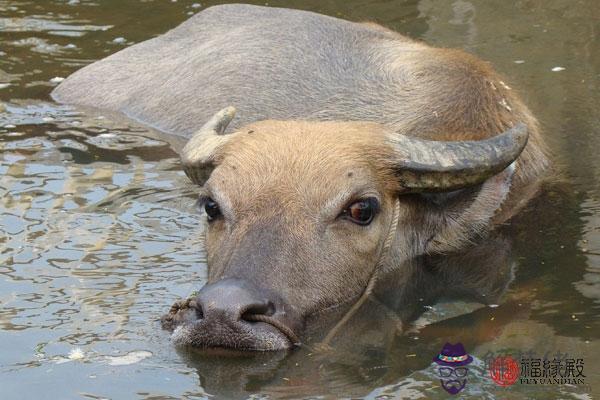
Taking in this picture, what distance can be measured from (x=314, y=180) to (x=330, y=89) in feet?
9.52

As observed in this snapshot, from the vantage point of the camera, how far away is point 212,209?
6.99m

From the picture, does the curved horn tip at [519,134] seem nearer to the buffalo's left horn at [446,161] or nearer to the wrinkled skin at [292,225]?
the buffalo's left horn at [446,161]

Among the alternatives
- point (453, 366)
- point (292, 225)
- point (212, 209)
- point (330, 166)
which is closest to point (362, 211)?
point (330, 166)

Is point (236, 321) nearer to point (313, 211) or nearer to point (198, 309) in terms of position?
point (198, 309)

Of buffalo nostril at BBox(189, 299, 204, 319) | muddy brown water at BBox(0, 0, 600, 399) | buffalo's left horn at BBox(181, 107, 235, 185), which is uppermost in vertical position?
buffalo's left horn at BBox(181, 107, 235, 185)

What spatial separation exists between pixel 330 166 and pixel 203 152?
0.98 m

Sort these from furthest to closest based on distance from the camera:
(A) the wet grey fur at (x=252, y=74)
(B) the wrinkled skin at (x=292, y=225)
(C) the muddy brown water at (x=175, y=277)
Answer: (A) the wet grey fur at (x=252, y=74), (B) the wrinkled skin at (x=292, y=225), (C) the muddy brown water at (x=175, y=277)

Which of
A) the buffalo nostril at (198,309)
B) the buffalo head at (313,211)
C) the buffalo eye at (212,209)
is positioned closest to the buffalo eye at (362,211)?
the buffalo head at (313,211)

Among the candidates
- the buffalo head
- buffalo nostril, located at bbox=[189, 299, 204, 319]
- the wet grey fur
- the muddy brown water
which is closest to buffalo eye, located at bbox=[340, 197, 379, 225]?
the buffalo head

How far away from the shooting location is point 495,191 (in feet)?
25.7

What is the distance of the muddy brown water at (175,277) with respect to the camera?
19.1 feet

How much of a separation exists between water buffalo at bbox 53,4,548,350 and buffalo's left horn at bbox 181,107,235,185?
0.01 m

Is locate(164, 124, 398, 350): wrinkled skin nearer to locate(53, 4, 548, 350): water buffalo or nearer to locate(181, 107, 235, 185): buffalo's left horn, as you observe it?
locate(53, 4, 548, 350): water buffalo

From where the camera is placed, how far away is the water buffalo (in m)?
6.29
